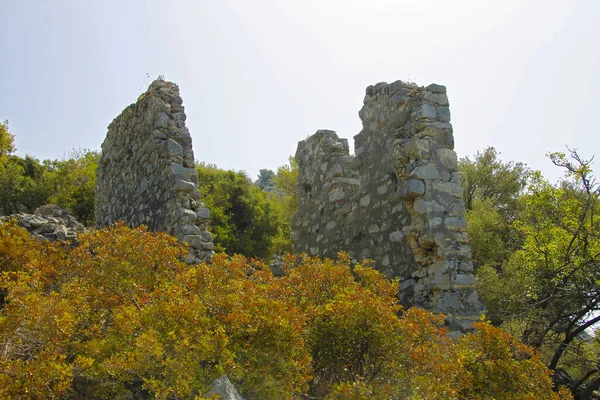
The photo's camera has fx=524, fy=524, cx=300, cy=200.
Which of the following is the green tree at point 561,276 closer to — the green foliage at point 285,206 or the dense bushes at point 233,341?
the dense bushes at point 233,341

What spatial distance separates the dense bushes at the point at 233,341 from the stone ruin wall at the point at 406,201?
5.40 feet

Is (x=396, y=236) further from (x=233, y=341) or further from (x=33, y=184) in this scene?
(x=33, y=184)

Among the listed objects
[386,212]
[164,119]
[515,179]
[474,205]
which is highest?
[515,179]

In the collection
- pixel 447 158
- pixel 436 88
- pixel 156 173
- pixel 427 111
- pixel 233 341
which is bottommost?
pixel 233 341

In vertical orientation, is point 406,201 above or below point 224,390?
above

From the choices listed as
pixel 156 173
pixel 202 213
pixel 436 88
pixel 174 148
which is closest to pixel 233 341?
pixel 436 88

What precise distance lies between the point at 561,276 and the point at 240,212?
1646 cm

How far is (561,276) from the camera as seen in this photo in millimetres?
8023

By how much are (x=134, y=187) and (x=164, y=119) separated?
157 centimetres

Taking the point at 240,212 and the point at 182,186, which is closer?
the point at 182,186

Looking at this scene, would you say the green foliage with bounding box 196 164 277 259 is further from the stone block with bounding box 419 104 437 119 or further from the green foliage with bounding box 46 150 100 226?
the stone block with bounding box 419 104 437 119

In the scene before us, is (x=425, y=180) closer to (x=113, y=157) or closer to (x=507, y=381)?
(x=507, y=381)

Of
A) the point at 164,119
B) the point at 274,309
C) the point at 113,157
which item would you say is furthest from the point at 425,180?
the point at 113,157

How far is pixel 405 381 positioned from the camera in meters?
3.59
